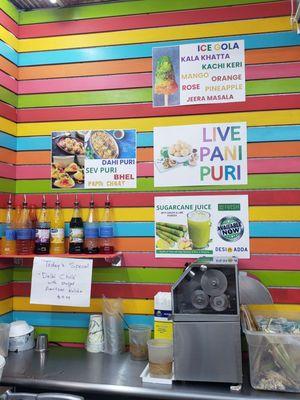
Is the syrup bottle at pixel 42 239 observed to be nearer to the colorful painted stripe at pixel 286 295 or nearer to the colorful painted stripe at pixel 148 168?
the colorful painted stripe at pixel 148 168

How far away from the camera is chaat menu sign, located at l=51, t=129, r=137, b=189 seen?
2.39 m

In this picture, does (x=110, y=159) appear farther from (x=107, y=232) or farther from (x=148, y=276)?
(x=148, y=276)

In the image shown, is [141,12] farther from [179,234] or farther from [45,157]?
[179,234]

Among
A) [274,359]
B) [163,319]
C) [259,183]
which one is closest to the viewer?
[274,359]

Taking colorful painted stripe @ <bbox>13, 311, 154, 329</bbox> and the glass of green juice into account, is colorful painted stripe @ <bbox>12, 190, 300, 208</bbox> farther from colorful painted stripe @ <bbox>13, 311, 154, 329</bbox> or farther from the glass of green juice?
colorful painted stripe @ <bbox>13, 311, 154, 329</bbox>

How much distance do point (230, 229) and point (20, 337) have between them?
133cm

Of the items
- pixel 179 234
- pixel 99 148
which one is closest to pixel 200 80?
pixel 99 148

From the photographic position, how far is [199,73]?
7.68 ft

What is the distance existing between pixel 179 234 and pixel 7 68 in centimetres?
146

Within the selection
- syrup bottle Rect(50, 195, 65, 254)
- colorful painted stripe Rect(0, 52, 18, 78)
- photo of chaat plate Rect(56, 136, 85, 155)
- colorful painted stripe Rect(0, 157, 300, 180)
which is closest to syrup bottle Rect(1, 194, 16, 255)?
syrup bottle Rect(50, 195, 65, 254)

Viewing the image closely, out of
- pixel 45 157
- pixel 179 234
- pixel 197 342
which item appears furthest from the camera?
pixel 45 157

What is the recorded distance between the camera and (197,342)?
1780 millimetres

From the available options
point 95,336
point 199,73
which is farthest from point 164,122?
point 95,336

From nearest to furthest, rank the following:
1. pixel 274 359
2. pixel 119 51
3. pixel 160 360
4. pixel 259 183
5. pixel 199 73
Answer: pixel 274 359
pixel 160 360
pixel 259 183
pixel 199 73
pixel 119 51
